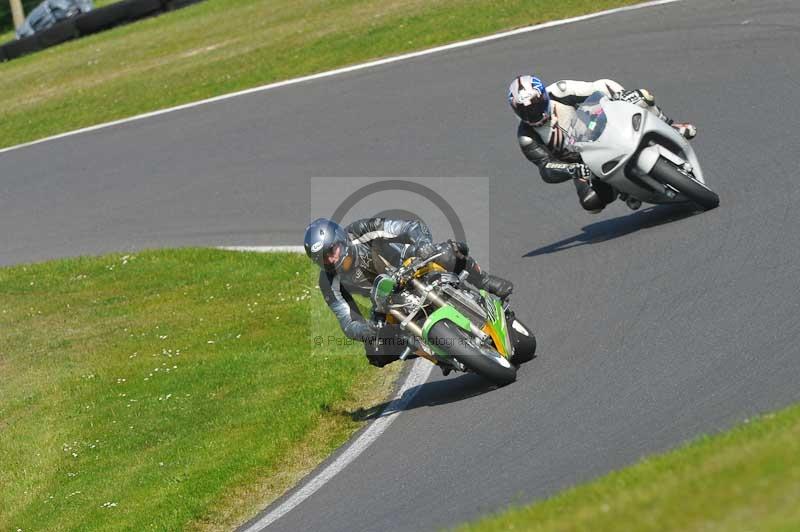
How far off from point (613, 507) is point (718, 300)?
4217 millimetres

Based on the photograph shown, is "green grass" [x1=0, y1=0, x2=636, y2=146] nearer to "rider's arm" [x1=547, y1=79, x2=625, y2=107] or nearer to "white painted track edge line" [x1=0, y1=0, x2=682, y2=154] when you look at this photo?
"white painted track edge line" [x1=0, y1=0, x2=682, y2=154]

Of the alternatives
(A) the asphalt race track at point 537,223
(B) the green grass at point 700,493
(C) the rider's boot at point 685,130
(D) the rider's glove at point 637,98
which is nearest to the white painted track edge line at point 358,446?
(A) the asphalt race track at point 537,223

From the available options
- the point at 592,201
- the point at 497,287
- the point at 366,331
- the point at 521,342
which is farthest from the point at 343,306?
the point at 592,201

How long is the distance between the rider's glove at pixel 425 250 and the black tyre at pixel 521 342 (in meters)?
0.86

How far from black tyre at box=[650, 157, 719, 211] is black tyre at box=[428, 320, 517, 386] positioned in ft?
10.0

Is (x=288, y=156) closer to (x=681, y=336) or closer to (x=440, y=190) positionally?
(x=440, y=190)

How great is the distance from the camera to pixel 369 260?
9867 millimetres

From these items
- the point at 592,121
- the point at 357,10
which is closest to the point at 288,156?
the point at 592,121

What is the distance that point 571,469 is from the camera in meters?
7.22

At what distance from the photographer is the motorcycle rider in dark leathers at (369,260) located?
9.37 meters

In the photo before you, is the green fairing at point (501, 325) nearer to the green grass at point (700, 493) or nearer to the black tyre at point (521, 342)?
the black tyre at point (521, 342)

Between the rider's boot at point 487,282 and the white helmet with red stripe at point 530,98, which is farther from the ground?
the white helmet with red stripe at point 530,98

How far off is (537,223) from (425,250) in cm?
444

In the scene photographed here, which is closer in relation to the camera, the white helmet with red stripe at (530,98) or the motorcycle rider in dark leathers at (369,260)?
the motorcycle rider in dark leathers at (369,260)
